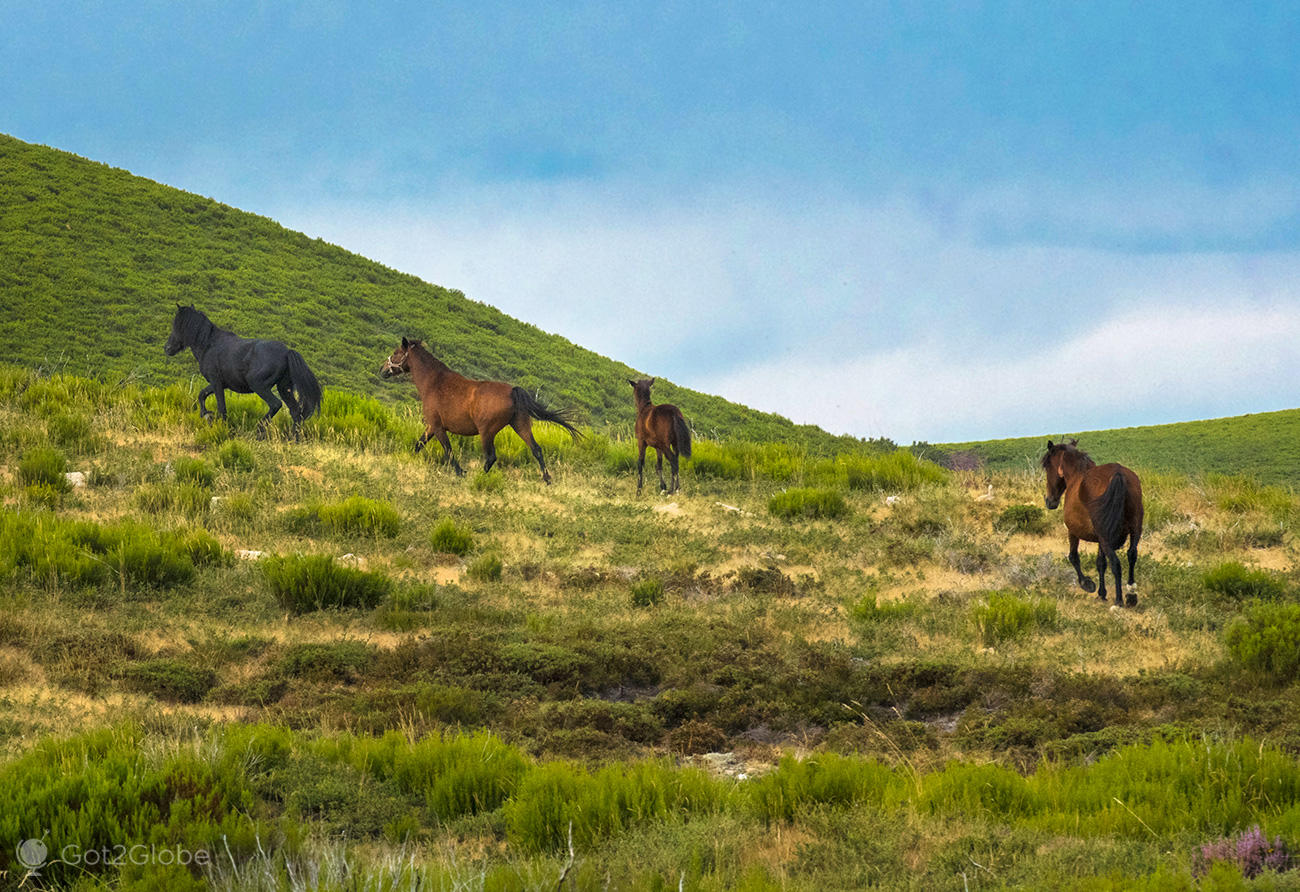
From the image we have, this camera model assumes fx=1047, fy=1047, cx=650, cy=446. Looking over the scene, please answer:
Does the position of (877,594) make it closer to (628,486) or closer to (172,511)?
(628,486)

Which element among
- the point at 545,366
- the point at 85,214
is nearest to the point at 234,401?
the point at 545,366

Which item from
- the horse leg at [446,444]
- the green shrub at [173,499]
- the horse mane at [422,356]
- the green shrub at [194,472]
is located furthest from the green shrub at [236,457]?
the horse mane at [422,356]

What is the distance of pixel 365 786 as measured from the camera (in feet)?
19.6

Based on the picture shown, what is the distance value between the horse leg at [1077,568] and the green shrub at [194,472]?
11508mm

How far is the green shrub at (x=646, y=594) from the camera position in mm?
11466

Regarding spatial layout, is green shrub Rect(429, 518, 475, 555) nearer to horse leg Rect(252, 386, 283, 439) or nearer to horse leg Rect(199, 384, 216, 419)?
horse leg Rect(252, 386, 283, 439)

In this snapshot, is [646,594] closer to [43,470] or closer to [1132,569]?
[1132,569]

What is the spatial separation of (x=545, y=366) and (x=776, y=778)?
140ft

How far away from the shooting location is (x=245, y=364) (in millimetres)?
17828

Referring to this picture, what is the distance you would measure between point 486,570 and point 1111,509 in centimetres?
682

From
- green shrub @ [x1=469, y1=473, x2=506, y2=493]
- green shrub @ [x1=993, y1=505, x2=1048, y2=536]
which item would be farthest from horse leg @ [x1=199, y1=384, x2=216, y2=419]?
green shrub @ [x1=993, y1=505, x2=1048, y2=536]

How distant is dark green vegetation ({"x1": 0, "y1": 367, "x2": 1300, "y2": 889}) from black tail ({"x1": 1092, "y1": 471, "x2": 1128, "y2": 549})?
3.05 feet

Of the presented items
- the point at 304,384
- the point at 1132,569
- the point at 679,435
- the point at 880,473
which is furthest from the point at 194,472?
the point at 1132,569

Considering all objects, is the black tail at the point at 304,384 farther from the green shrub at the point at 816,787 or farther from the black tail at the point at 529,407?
the green shrub at the point at 816,787
